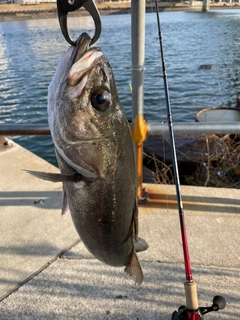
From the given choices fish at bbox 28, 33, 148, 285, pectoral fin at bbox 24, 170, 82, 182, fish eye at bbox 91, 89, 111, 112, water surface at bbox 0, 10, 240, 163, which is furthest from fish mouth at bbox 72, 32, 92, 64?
water surface at bbox 0, 10, 240, 163

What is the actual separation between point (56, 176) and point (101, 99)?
0.40 m

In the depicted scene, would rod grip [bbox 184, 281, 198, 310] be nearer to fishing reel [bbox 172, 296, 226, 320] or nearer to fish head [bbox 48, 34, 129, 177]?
fishing reel [bbox 172, 296, 226, 320]

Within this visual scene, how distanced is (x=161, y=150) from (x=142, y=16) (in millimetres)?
4458

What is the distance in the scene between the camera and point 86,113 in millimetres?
1401

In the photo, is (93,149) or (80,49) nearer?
(80,49)

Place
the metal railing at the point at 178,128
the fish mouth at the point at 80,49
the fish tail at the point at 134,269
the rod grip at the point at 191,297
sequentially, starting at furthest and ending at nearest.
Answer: the metal railing at the point at 178,128
the rod grip at the point at 191,297
the fish tail at the point at 134,269
the fish mouth at the point at 80,49

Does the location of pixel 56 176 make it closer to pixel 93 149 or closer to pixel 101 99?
pixel 93 149

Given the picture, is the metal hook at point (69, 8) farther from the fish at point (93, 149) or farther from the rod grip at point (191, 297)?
the rod grip at point (191, 297)

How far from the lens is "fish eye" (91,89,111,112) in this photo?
54.5 inches

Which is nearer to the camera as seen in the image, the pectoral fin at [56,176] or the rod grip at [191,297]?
the pectoral fin at [56,176]

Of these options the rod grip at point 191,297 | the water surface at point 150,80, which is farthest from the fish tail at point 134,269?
the water surface at point 150,80

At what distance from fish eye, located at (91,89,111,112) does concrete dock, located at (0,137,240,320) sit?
1.67 metres

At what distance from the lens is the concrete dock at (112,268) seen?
7.87 feet

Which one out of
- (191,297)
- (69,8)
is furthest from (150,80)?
(69,8)
